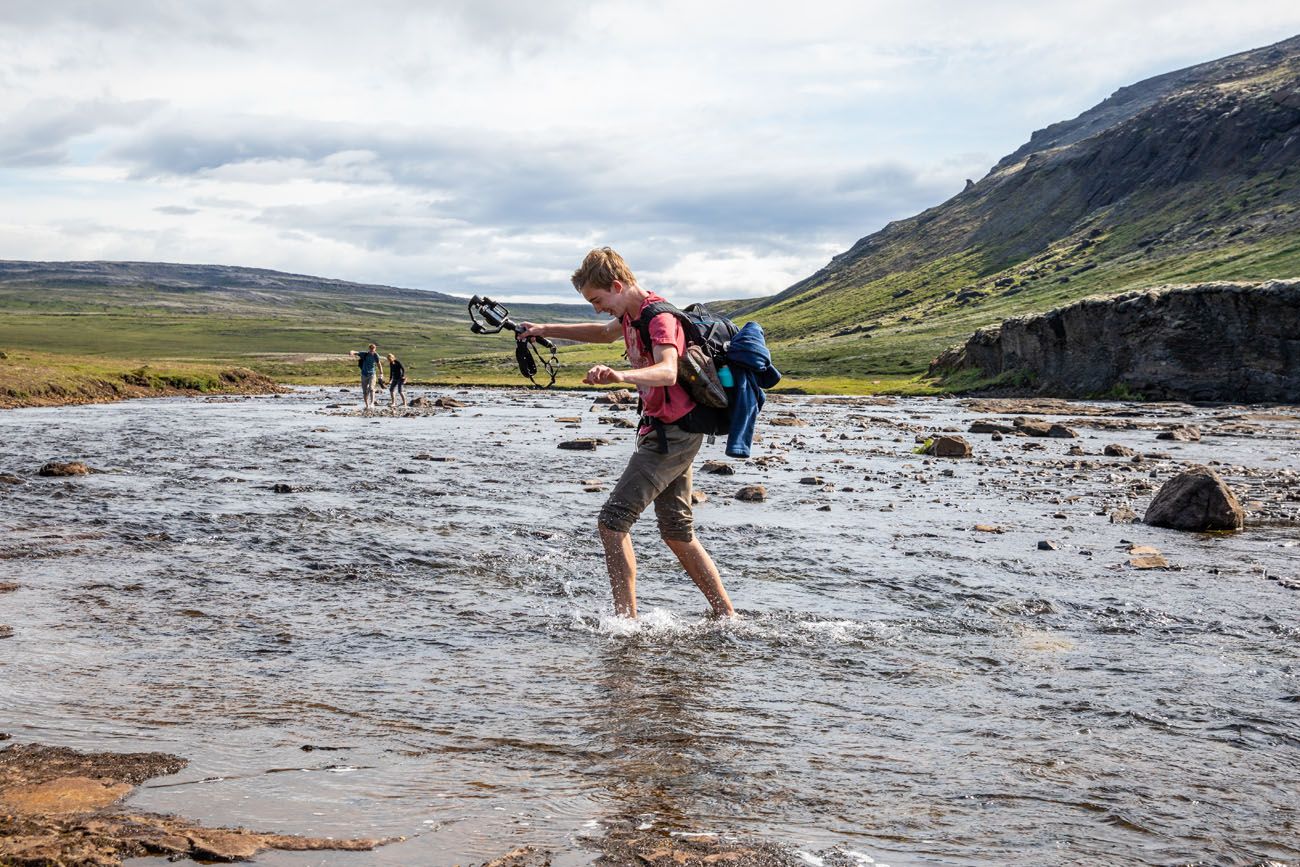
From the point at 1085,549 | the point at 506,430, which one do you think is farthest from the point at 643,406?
the point at 506,430

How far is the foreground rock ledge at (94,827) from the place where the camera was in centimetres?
469

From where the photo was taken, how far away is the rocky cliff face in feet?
221

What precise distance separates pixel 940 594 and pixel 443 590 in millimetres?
5469

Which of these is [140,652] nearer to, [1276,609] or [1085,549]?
[1276,609]

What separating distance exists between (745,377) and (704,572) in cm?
195

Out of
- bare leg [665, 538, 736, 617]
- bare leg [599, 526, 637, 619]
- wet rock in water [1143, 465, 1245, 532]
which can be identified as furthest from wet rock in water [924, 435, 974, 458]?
bare leg [599, 526, 637, 619]

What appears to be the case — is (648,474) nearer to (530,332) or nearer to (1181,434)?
(530,332)

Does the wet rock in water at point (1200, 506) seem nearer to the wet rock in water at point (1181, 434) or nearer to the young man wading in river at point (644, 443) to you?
the young man wading in river at point (644, 443)

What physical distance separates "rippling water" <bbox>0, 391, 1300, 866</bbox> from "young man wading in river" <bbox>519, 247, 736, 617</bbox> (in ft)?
1.82

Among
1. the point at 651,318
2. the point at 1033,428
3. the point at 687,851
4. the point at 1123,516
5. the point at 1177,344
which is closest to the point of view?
the point at 687,851

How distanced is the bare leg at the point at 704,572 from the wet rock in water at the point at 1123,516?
992 cm

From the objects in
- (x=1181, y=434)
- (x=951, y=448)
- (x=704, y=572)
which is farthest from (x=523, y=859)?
(x=1181, y=434)

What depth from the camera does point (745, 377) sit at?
9.55 metres

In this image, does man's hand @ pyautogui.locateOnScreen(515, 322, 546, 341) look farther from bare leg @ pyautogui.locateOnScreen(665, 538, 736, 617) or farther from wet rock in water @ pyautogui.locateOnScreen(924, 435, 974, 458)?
wet rock in water @ pyautogui.locateOnScreen(924, 435, 974, 458)
